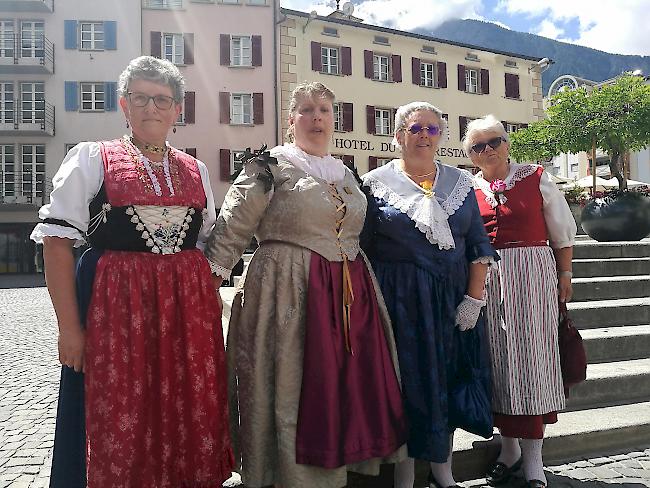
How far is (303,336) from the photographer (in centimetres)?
258

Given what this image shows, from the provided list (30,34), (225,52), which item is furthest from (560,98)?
(30,34)

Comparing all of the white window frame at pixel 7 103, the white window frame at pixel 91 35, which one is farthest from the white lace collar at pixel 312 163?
the white window frame at pixel 7 103

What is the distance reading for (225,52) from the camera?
925 inches

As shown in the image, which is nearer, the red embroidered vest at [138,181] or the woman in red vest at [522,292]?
the red embroidered vest at [138,181]

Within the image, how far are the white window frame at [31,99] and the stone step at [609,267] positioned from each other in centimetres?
2412

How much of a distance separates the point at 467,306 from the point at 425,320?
0.25 metres

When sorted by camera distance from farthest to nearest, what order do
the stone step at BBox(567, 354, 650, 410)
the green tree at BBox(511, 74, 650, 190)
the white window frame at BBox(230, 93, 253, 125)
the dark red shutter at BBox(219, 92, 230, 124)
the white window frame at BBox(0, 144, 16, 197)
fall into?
the white window frame at BBox(0, 144, 16, 197), the white window frame at BBox(230, 93, 253, 125), the dark red shutter at BBox(219, 92, 230, 124), the green tree at BBox(511, 74, 650, 190), the stone step at BBox(567, 354, 650, 410)

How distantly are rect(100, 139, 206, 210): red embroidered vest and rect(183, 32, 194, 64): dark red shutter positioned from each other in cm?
2236

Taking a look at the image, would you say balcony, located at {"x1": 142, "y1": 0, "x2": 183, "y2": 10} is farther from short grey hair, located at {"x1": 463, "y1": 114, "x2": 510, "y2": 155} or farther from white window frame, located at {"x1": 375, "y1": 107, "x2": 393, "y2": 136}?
short grey hair, located at {"x1": 463, "y1": 114, "x2": 510, "y2": 155}

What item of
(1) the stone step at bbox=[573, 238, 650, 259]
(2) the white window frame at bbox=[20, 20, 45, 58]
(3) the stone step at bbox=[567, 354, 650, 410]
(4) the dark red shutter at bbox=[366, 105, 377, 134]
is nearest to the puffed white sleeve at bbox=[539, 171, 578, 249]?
(3) the stone step at bbox=[567, 354, 650, 410]

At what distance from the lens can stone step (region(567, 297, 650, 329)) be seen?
4965mm

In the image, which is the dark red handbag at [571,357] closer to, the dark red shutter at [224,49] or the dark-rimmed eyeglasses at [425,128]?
the dark-rimmed eyeglasses at [425,128]

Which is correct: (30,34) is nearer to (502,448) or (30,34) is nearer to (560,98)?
(560,98)

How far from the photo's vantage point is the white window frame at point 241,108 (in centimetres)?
2342
